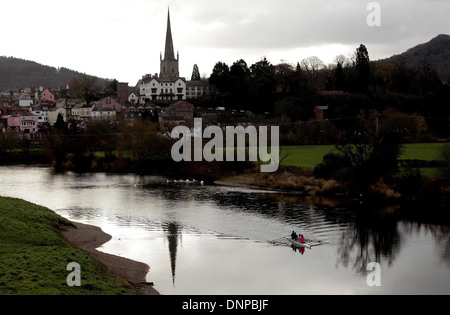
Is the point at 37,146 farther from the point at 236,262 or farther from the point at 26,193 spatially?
the point at 236,262

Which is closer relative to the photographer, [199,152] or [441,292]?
[441,292]

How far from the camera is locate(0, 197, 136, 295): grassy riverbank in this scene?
16.2m

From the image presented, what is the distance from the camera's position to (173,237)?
26.2m

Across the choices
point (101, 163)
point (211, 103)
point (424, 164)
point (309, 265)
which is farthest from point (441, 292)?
point (211, 103)

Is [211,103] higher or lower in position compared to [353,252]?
higher

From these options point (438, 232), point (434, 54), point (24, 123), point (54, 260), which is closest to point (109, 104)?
point (24, 123)

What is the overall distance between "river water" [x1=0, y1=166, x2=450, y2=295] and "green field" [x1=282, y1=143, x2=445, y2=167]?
336 inches

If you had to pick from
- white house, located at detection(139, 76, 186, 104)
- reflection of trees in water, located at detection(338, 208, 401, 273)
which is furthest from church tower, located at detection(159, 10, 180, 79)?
reflection of trees in water, located at detection(338, 208, 401, 273)

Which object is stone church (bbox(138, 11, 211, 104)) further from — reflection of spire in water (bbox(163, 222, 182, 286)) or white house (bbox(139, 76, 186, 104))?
reflection of spire in water (bbox(163, 222, 182, 286))

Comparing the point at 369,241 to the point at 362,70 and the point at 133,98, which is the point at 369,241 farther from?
the point at 133,98

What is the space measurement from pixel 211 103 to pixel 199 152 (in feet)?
144
